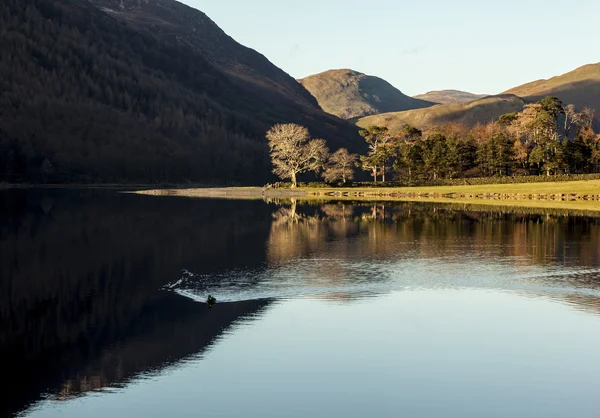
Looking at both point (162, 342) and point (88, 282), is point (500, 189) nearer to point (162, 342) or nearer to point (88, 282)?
point (88, 282)

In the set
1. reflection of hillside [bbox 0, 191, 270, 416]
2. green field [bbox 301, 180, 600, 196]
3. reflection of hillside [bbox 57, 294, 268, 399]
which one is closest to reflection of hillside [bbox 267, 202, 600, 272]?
reflection of hillside [bbox 0, 191, 270, 416]

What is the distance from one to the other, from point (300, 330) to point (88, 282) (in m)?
17.0

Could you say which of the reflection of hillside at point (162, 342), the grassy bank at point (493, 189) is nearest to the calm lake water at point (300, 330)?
the reflection of hillside at point (162, 342)

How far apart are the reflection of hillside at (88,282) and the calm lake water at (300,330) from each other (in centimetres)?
15

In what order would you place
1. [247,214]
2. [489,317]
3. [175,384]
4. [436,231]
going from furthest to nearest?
[247,214] → [436,231] → [489,317] → [175,384]

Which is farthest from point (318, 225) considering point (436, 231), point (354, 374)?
point (354, 374)

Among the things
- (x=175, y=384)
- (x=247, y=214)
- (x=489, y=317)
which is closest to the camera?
(x=175, y=384)

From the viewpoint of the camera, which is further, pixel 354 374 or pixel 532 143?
pixel 532 143

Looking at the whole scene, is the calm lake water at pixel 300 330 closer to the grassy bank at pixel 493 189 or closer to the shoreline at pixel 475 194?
the shoreline at pixel 475 194

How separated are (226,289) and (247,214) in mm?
62988

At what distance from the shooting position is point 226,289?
38.3 metres

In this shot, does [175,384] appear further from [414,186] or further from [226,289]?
[414,186]

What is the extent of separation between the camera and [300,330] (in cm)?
2945

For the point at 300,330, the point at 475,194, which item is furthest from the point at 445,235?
the point at 475,194
